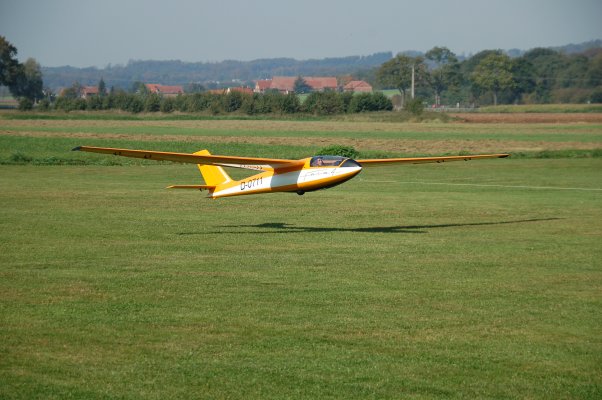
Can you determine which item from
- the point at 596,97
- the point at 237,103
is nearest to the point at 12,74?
the point at 237,103

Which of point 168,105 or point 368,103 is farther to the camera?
point 168,105

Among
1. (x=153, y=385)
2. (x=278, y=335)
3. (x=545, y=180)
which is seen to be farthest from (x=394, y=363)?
(x=545, y=180)

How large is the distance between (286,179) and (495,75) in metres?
170

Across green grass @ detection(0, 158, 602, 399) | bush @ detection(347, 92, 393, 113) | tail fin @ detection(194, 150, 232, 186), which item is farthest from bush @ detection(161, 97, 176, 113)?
tail fin @ detection(194, 150, 232, 186)

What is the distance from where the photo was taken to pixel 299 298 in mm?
15477

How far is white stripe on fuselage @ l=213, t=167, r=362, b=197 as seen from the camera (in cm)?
2380

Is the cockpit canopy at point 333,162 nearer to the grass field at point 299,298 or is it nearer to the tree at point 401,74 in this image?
the grass field at point 299,298

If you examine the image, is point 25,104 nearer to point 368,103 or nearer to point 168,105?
point 168,105

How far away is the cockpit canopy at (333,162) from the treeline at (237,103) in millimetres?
96727

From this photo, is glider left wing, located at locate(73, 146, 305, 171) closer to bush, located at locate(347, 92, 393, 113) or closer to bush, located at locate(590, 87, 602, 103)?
bush, located at locate(347, 92, 393, 113)

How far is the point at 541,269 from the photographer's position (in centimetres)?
1869

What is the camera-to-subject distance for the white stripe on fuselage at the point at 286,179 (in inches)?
937

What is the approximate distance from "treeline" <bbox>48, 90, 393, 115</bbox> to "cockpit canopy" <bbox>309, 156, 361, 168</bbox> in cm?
9673

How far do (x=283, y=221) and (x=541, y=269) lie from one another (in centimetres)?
1013
